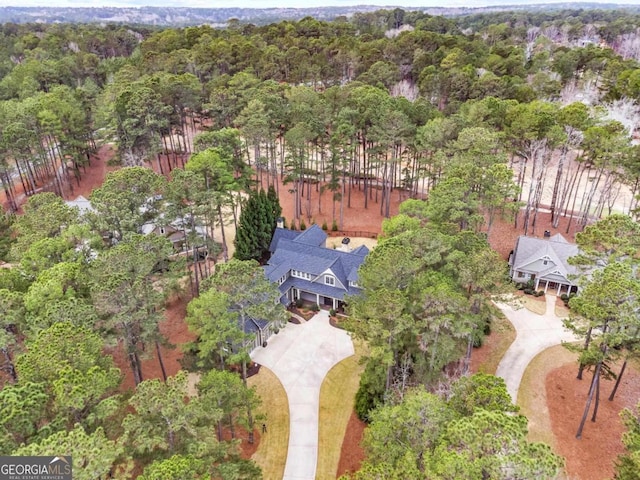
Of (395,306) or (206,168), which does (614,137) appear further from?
(206,168)

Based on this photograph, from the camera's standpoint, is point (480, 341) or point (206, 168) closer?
point (480, 341)

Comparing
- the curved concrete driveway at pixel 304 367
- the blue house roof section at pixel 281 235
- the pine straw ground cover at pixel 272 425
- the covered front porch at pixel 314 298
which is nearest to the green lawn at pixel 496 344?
the curved concrete driveway at pixel 304 367

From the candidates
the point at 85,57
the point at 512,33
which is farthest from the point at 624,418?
the point at 512,33

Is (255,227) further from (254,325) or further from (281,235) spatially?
(254,325)

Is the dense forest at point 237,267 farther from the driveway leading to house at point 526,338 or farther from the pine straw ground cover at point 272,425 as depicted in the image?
the driveway leading to house at point 526,338

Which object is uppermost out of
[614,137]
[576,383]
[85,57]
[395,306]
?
[85,57]

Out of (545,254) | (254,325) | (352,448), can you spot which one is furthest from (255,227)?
(545,254)
